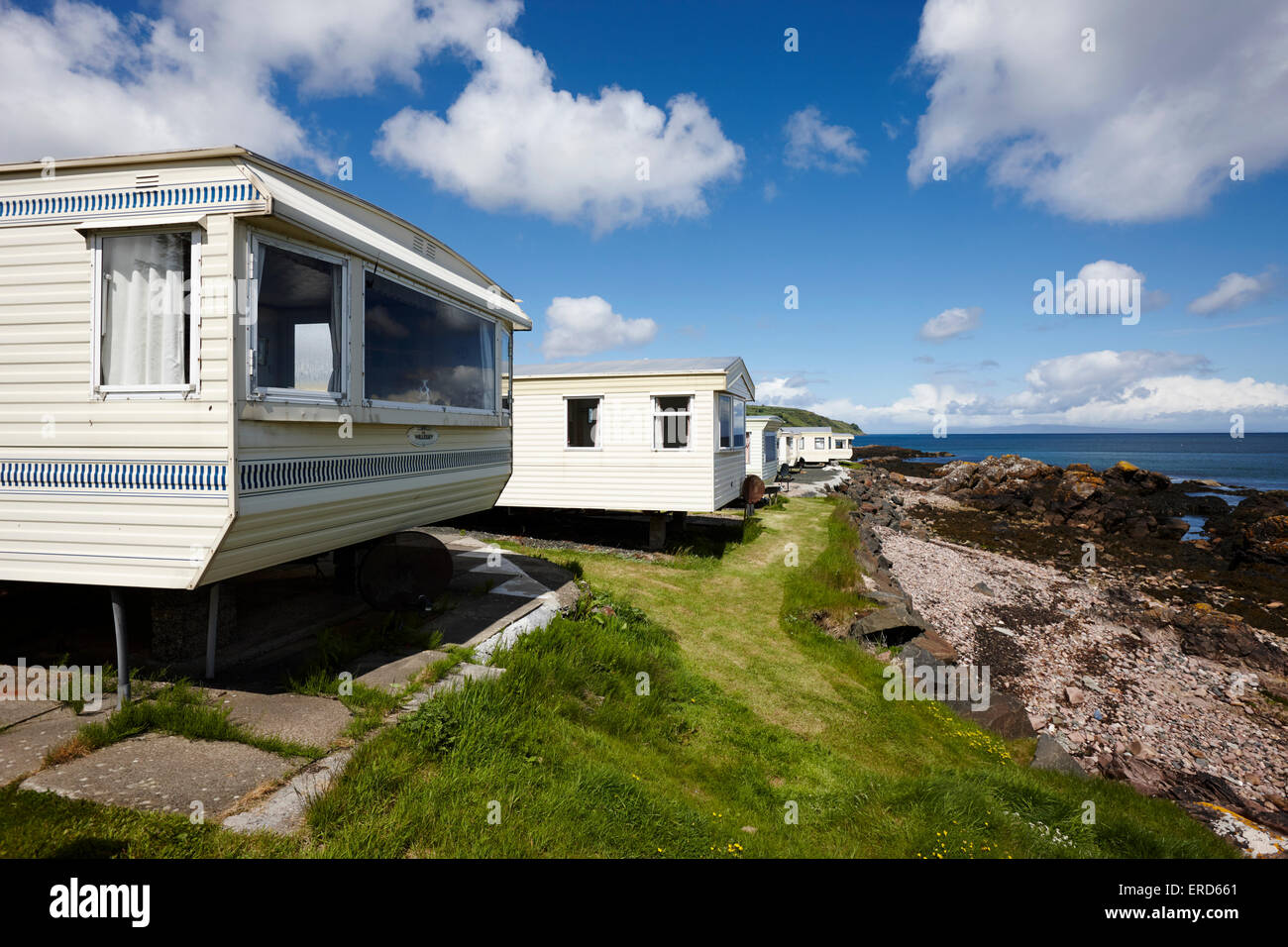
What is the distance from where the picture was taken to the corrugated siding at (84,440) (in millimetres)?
4238

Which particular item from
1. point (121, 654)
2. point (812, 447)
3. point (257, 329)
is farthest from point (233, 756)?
point (812, 447)

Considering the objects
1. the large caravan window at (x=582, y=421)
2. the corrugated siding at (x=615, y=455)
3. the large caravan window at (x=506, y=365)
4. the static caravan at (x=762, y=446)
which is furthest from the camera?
the static caravan at (x=762, y=446)

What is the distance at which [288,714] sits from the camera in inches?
175

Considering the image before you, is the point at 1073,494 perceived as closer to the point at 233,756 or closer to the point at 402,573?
the point at 402,573

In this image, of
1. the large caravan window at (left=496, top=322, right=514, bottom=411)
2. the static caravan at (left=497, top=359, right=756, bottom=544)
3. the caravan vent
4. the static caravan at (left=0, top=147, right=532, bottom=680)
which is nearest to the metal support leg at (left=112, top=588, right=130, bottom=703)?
the static caravan at (left=0, top=147, right=532, bottom=680)

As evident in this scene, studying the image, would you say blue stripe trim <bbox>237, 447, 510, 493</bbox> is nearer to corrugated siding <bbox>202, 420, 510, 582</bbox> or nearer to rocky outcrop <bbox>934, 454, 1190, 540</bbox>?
corrugated siding <bbox>202, 420, 510, 582</bbox>

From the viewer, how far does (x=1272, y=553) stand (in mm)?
20234

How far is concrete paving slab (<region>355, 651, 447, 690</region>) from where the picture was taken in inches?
202

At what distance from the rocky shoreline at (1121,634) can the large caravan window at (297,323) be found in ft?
28.5

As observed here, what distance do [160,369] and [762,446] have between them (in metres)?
23.3

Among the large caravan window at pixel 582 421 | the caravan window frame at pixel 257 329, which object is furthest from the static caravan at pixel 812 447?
the caravan window frame at pixel 257 329

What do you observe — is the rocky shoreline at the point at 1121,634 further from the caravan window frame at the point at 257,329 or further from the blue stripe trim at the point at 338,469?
the caravan window frame at the point at 257,329
